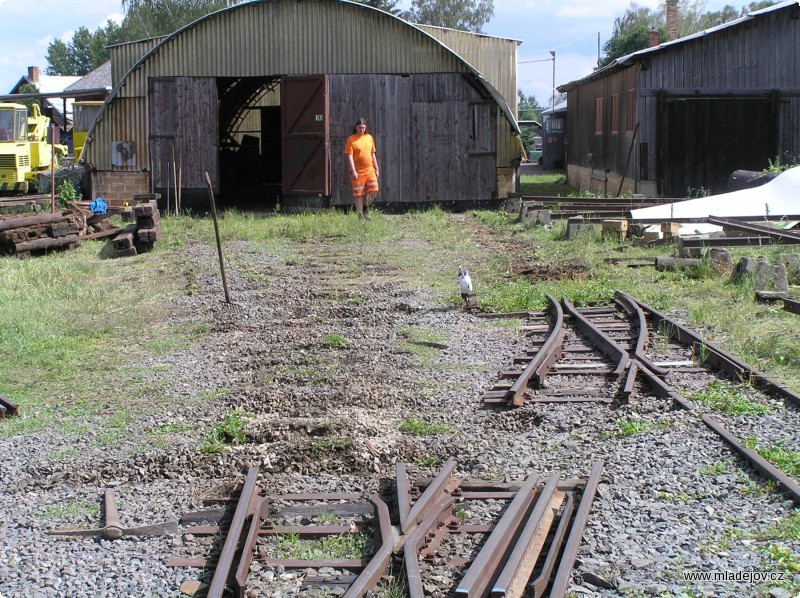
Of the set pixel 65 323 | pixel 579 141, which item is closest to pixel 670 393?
pixel 65 323

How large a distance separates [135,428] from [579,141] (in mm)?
27015

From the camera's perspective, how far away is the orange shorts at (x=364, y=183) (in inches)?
749

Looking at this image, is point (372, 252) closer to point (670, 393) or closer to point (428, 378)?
point (428, 378)

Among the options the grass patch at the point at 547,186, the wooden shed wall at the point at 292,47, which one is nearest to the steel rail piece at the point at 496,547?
the wooden shed wall at the point at 292,47

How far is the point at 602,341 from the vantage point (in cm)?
862

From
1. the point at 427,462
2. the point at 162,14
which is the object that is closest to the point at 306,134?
the point at 427,462

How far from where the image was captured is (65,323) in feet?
33.2

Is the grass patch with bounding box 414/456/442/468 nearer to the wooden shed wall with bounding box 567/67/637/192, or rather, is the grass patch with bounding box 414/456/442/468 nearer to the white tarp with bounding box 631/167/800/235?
the white tarp with bounding box 631/167/800/235

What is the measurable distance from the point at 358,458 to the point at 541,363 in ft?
7.83

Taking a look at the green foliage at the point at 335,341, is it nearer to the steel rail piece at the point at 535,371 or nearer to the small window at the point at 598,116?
the steel rail piece at the point at 535,371

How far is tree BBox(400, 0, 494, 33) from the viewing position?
6444cm

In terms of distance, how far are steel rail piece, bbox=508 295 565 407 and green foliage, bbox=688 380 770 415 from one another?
47.2 inches

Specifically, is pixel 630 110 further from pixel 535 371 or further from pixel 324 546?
pixel 324 546

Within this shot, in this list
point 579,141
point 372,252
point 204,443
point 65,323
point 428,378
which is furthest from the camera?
point 579,141
